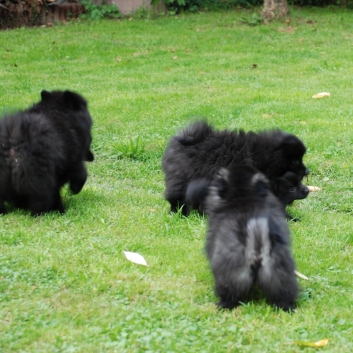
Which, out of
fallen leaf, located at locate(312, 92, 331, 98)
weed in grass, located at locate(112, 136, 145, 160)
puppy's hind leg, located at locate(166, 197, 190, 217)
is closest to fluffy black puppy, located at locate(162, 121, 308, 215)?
puppy's hind leg, located at locate(166, 197, 190, 217)

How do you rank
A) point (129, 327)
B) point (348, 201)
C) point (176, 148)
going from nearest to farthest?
point (129, 327) → point (176, 148) → point (348, 201)

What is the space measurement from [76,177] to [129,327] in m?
2.99

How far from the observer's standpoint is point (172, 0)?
20031mm

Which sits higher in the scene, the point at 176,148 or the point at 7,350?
the point at 176,148

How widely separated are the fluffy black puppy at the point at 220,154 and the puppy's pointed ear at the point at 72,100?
1157 mm

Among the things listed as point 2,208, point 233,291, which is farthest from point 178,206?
point 233,291

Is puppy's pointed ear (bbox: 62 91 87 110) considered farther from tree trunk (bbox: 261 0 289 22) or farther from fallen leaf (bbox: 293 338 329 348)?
tree trunk (bbox: 261 0 289 22)

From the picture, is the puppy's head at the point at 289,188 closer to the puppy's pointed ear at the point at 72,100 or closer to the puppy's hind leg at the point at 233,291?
the puppy's hind leg at the point at 233,291

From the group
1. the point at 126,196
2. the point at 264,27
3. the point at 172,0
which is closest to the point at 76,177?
the point at 126,196

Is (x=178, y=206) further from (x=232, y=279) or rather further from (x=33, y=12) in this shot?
(x=33, y=12)

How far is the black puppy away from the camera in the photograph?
660cm

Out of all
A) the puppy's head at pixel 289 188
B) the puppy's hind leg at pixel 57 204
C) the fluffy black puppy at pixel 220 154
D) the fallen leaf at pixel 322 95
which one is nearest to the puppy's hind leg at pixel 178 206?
the fluffy black puppy at pixel 220 154

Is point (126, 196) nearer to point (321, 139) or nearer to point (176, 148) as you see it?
point (176, 148)

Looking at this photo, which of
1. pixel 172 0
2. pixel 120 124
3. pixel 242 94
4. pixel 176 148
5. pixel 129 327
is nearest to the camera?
pixel 129 327
